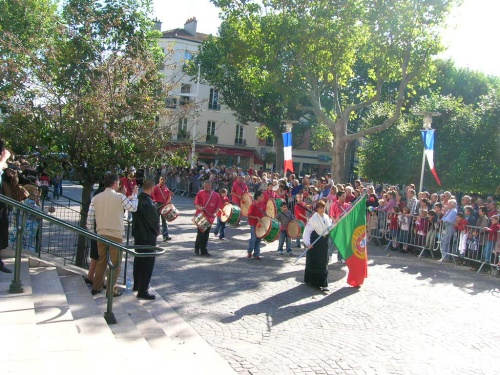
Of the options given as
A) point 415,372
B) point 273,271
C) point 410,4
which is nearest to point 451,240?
point 273,271

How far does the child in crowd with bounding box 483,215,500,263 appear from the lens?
12.8 m

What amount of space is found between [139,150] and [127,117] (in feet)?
2.40

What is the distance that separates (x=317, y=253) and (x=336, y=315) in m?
1.83

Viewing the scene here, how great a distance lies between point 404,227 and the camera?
15.6 metres

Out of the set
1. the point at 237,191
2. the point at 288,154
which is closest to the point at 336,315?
the point at 237,191

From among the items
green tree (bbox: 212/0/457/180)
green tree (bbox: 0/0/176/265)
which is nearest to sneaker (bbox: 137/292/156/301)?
green tree (bbox: 0/0/176/265)

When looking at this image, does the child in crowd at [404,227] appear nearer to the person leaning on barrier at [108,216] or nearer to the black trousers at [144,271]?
the black trousers at [144,271]

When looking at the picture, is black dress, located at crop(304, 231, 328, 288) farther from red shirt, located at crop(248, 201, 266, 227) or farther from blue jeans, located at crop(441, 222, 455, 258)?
blue jeans, located at crop(441, 222, 455, 258)

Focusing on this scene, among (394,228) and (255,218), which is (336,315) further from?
(394,228)

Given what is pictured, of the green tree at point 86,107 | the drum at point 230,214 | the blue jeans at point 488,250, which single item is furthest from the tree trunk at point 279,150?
the green tree at point 86,107

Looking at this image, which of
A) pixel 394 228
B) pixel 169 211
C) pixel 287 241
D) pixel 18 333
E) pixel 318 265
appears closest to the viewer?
pixel 18 333

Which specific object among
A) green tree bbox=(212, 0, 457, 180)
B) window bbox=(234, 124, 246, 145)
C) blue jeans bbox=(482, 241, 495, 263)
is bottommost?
blue jeans bbox=(482, 241, 495, 263)

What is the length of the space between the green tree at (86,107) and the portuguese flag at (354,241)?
380 centimetres

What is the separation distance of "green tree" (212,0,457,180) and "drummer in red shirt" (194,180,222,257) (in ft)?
33.4
